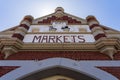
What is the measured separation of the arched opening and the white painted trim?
0.14 meters

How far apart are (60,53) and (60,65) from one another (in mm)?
992

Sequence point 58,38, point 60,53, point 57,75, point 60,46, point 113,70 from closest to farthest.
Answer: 1. point 113,70
2. point 57,75
3. point 60,53
4. point 60,46
5. point 58,38

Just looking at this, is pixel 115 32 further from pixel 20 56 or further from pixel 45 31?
pixel 20 56

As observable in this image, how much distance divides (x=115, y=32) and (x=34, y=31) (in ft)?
13.0

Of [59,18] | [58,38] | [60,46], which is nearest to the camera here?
[60,46]

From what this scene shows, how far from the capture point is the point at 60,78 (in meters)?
7.49

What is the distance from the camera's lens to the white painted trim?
6.99m

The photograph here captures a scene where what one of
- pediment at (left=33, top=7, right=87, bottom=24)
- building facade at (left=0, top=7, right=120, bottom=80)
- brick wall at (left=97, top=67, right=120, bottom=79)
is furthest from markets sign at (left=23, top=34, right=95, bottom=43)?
brick wall at (left=97, top=67, right=120, bottom=79)

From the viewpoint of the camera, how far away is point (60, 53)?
828 centimetres

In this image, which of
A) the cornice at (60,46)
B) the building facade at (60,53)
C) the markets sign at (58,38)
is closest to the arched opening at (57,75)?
the building facade at (60,53)

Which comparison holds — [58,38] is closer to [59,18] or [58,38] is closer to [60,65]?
[60,65]

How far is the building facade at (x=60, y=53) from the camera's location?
723 centimetres

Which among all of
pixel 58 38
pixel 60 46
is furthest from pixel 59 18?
pixel 60 46

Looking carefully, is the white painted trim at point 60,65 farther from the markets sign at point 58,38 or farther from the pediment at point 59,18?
the pediment at point 59,18
